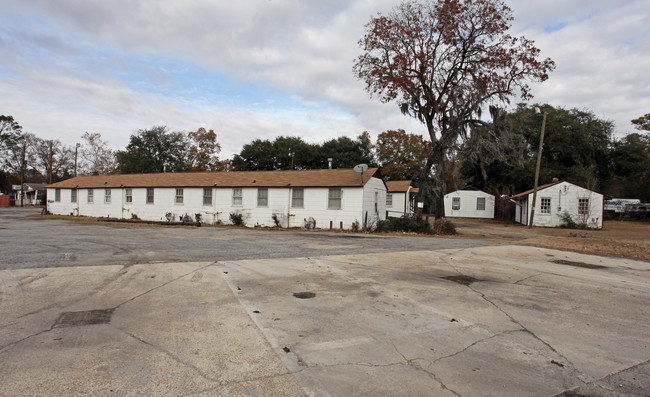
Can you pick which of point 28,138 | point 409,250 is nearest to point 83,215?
point 409,250

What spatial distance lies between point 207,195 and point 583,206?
2698cm

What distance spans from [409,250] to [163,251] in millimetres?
7555

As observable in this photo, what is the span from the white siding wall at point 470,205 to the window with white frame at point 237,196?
2556cm

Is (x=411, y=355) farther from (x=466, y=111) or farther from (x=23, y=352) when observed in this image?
(x=466, y=111)

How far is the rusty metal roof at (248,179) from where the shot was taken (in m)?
21.0

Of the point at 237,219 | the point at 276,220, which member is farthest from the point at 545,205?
the point at 237,219

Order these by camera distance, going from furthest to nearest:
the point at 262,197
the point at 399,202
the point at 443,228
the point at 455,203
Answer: the point at 455,203
the point at 399,202
the point at 262,197
the point at 443,228

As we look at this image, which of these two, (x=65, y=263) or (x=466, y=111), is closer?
(x=65, y=263)

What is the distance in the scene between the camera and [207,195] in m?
24.0

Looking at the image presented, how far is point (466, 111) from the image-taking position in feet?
69.8

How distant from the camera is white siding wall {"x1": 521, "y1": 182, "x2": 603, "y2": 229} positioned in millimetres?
25734

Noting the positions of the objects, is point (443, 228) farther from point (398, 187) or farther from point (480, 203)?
point (480, 203)

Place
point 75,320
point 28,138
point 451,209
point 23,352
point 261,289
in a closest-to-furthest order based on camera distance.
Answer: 1. point 23,352
2. point 75,320
3. point 261,289
4. point 451,209
5. point 28,138

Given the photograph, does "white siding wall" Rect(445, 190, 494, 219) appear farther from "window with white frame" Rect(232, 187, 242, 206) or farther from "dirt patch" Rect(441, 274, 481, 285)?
"dirt patch" Rect(441, 274, 481, 285)
